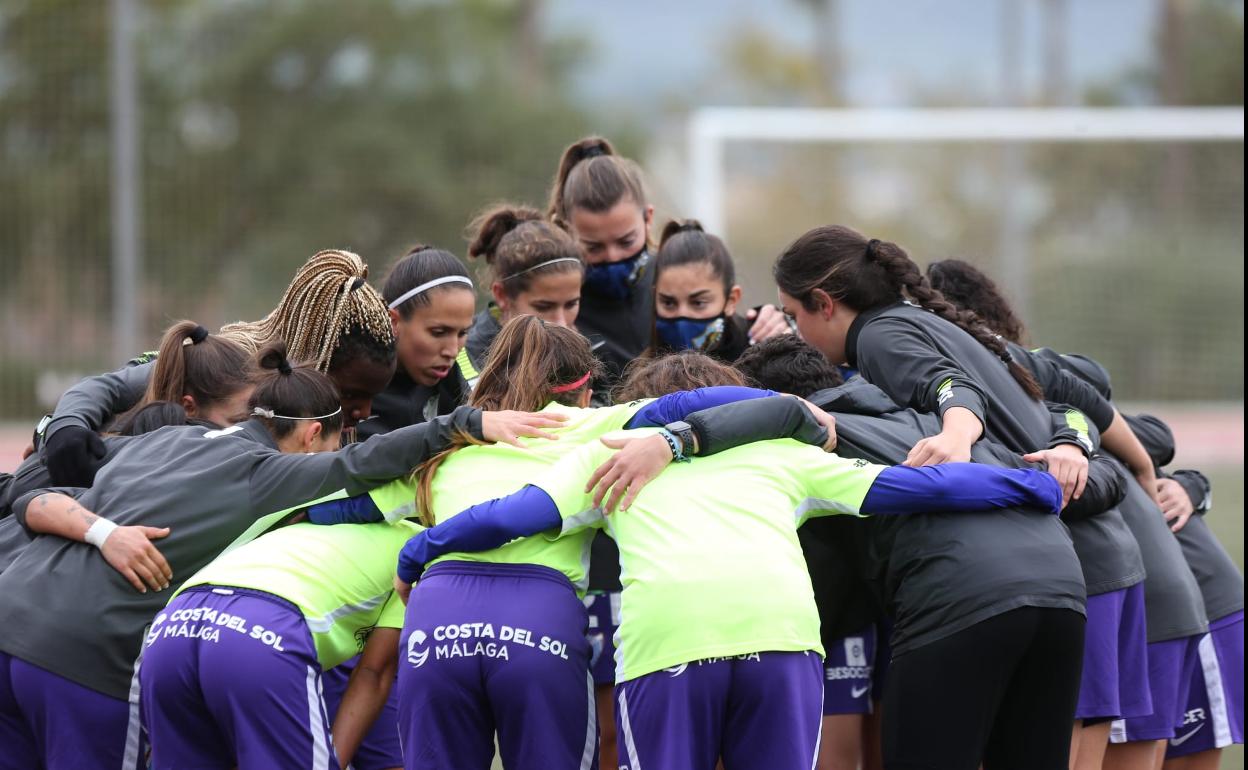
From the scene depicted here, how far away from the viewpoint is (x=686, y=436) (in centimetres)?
328

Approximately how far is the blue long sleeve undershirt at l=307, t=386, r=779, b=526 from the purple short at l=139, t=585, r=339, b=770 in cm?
31

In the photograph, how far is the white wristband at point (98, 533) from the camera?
3.36 m

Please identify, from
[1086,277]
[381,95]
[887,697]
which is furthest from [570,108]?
[887,697]

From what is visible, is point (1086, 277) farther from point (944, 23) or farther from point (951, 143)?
point (944, 23)

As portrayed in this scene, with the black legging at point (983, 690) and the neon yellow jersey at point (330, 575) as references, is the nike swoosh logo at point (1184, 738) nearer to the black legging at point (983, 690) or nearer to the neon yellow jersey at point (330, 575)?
the black legging at point (983, 690)

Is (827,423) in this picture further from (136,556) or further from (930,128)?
(930,128)

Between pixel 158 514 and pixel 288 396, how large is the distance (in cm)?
46

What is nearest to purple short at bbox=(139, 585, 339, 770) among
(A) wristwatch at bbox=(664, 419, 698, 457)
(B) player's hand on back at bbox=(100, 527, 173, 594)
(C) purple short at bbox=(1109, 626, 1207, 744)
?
(B) player's hand on back at bbox=(100, 527, 173, 594)

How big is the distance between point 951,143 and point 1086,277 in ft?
6.12

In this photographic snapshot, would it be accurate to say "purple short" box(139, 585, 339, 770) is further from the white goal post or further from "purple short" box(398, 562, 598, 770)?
the white goal post

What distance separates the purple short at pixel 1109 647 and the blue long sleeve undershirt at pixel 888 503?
1.74ft

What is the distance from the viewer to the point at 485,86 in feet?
60.1

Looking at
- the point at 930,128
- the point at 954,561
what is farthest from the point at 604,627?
the point at 930,128

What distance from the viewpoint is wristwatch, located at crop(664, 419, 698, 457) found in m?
3.27
